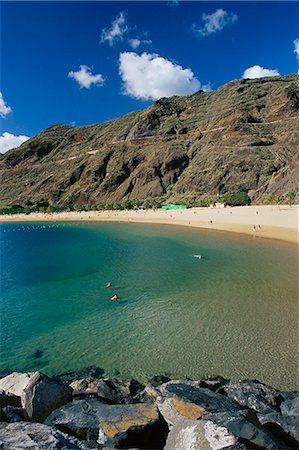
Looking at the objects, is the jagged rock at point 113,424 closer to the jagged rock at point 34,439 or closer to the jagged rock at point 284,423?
the jagged rock at point 34,439

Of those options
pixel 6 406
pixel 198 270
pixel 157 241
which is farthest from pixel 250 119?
pixel 6 406

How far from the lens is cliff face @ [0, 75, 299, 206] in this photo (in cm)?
10969

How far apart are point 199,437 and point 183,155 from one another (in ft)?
424

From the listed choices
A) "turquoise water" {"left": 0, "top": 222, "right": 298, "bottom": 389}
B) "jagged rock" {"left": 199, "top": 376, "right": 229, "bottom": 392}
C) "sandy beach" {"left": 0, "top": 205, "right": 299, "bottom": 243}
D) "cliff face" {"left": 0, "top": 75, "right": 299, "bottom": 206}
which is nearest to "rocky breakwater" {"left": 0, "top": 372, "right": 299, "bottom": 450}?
"jagged rock" {"left": 199, "top": 376, "right": 229, "bottom": 392}

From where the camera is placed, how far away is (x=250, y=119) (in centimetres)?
13088

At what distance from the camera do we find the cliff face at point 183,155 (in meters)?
110

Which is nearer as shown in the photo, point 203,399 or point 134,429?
point 134,429

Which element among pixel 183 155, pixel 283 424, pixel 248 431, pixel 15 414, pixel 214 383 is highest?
pixel 183 155

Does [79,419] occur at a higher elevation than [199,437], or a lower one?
lower

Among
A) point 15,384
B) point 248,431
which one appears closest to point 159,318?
point 15,384

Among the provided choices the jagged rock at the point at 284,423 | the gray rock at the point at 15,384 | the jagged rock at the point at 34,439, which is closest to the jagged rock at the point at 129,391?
the gray rock at the point at 15,384

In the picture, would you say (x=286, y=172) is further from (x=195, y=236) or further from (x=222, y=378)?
(x=222, y=378)

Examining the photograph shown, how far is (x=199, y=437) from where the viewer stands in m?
4.73

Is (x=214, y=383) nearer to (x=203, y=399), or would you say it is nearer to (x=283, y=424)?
(x=203, y=399)
